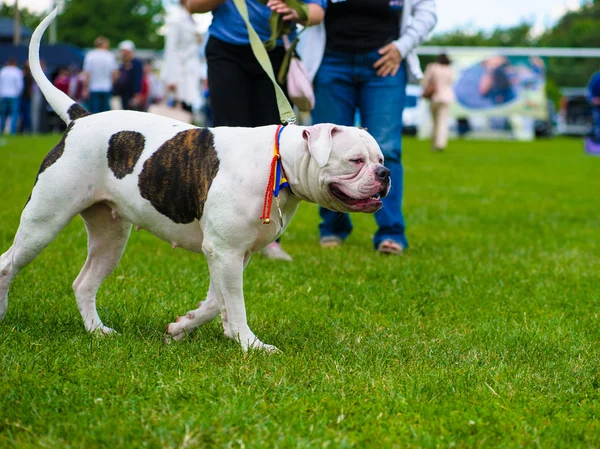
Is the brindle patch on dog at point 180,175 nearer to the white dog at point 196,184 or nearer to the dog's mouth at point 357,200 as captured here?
the white dog at point 196,184

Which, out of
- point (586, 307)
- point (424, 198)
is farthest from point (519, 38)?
point (586, 307)

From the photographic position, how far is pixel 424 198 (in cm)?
1050

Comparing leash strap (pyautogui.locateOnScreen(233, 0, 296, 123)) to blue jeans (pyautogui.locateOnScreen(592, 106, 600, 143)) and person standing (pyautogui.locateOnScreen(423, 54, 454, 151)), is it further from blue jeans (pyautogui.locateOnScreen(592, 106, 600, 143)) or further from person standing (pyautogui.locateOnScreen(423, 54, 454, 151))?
person standing (pyautogui.locateOnScreen(423, 54, 454, 151))

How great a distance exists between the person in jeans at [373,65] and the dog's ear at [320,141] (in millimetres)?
2618

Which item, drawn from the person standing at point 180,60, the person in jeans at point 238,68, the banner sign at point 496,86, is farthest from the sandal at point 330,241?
the banner sign at point 496,86

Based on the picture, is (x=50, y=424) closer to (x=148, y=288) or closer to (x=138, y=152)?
(x=138, y=152)

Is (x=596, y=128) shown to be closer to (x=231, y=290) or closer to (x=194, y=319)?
(x=194, y=319)

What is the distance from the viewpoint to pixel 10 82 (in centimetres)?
2267

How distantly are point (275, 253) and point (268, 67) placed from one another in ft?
6.39

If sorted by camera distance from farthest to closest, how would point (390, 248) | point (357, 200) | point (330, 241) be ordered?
point (330, 241), point (390, 248), point (357, 200)

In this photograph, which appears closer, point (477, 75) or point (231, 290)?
point (231, 290)

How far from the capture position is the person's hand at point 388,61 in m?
6.20

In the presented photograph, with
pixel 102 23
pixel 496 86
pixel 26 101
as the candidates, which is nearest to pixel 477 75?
pixel 496 86

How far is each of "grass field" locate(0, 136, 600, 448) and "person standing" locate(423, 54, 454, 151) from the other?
537 inches
